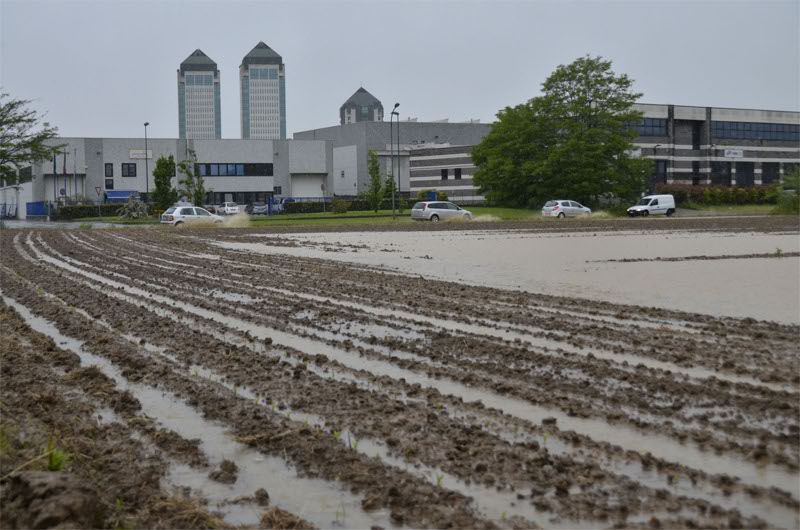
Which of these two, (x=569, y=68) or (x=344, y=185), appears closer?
(x=569, y=68)

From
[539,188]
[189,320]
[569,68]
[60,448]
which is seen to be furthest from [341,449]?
[569,68]

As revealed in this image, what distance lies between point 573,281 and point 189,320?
7356mm

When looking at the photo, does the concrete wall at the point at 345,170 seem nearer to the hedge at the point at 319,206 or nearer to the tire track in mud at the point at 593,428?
the hedge at the point at 319,206

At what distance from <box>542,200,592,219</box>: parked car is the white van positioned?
6.67m

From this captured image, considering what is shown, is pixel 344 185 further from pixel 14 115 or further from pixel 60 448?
pixel 60 448

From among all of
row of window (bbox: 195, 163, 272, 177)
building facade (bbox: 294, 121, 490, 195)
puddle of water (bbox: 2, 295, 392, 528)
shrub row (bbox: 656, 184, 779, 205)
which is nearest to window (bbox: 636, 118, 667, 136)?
shrub row (bbox: 656, 184, 779, 205)

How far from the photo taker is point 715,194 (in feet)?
271

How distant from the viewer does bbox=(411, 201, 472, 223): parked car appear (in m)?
56.9

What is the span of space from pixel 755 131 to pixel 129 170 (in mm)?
75871

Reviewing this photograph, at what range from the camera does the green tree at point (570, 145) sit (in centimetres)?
6850

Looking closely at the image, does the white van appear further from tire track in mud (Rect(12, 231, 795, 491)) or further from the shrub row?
tire track in mud (Rect(12, 231, 795, 491))

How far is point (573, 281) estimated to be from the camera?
15.4 m

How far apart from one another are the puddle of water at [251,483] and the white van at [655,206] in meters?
64.1

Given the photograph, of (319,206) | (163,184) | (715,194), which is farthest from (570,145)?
(163,184)
